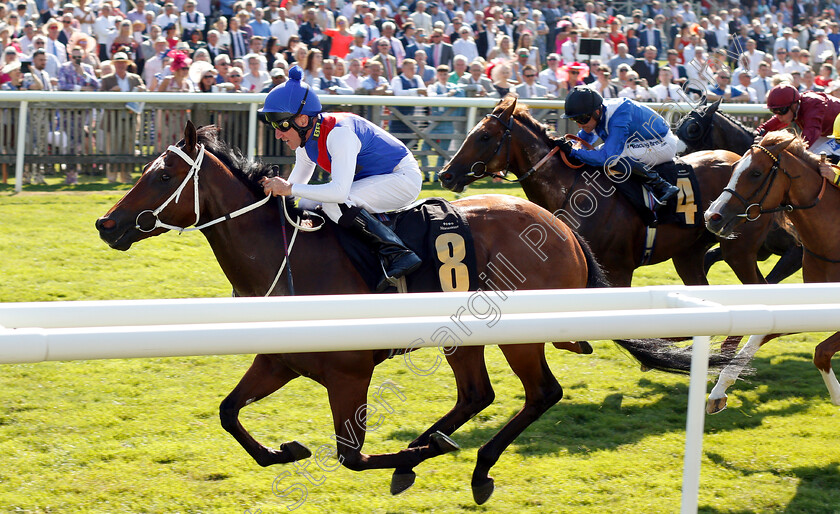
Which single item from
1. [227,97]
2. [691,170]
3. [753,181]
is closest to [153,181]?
[753,181]

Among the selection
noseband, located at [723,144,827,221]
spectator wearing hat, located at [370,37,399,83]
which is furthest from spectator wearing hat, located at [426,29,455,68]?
noseband, located at [723,144,827,221]

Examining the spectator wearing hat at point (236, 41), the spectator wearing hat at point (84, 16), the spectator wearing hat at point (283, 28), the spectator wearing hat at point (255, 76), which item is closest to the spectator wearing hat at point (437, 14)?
the spectator wearing hat at point (283, 28)

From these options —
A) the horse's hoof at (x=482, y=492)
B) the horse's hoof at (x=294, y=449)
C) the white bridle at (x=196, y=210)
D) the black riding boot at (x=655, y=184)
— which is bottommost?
the horse's hoof at (x=482, y=492)

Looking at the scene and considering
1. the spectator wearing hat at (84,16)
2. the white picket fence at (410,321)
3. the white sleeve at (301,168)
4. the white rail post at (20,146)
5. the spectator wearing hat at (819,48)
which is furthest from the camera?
the spectator wearing hat at (819,48)

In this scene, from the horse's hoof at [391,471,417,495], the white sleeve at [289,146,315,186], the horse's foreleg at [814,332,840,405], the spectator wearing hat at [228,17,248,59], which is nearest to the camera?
the horse's hoof at [391,471,417,495]

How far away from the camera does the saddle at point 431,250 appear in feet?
13.1

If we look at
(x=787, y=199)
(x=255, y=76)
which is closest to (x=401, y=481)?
(x=787, y=199)

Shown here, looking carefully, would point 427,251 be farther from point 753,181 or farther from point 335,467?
point 753,181

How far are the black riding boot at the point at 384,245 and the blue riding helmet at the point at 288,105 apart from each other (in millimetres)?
447

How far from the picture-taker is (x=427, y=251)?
407 cm

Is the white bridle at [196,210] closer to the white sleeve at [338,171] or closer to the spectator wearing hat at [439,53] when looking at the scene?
the white sleeve at [338,171]

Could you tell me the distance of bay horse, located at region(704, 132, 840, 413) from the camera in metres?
4.91

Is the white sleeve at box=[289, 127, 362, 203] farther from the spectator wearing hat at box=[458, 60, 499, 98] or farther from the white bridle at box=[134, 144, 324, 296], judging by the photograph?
the spectator wearing hat at box=[458, 60, 499, 98]

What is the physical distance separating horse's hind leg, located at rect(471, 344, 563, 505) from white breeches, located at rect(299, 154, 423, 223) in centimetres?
79
